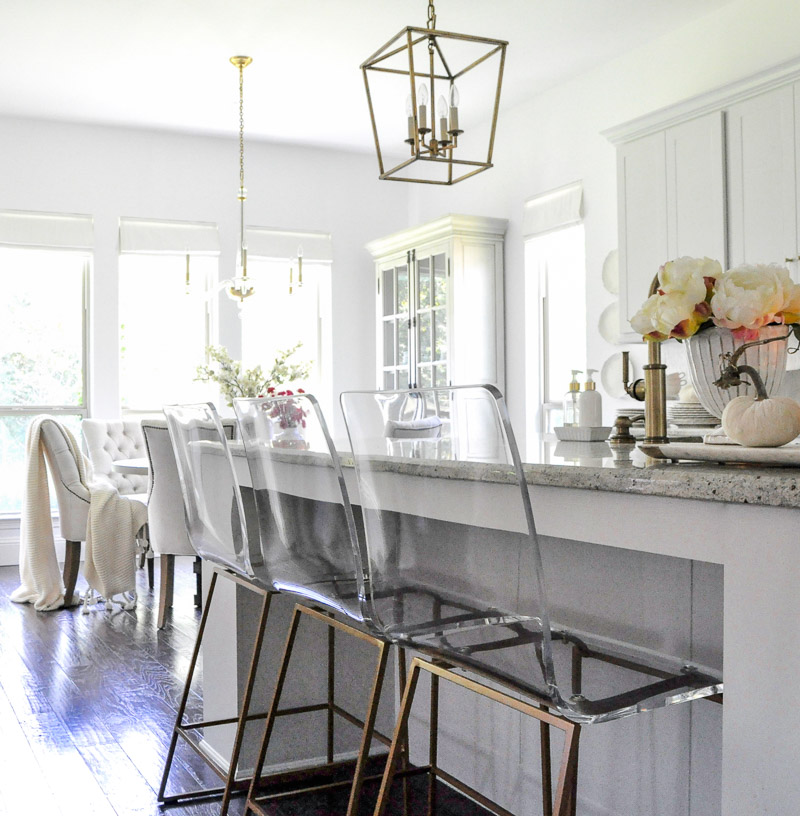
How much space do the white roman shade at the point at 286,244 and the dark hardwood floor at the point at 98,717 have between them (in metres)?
3.01

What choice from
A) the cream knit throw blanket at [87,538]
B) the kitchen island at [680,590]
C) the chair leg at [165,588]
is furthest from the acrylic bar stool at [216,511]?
the cream knit throw blanket at [87,538]

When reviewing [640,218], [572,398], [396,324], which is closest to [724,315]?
[572,398]

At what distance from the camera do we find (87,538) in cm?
468

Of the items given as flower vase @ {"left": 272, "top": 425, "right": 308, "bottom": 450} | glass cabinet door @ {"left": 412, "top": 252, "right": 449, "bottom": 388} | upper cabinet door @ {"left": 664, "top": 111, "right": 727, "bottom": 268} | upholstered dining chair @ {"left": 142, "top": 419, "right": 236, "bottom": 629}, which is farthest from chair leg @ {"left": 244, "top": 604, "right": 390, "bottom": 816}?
glass cabinet door @ {"left": 412, "top": 252, "right": 449, "bottom": 388}

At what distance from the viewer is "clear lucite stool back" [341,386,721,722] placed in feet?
4.12

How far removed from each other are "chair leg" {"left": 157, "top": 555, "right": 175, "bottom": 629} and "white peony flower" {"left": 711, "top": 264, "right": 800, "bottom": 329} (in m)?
3.32

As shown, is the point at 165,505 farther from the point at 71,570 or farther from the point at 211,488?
the point at 211,488

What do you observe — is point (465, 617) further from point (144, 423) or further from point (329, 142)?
point (329, 142)

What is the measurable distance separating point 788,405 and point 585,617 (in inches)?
18.9

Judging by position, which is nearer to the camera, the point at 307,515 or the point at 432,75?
the point at 307,515

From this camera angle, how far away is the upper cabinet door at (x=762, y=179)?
3809 mm

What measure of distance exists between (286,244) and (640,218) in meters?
3.13

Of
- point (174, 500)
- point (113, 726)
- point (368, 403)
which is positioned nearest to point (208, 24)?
point (174, 500)

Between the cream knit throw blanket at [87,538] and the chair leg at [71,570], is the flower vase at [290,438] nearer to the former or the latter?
the cream knit throw blanket at [87,538]
